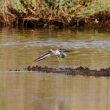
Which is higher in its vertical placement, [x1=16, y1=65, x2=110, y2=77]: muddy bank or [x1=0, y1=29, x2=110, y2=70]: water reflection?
[x1=16, y1=65, x2=110, y2=77]: muddy bank

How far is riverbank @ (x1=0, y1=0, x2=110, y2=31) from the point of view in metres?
27.9

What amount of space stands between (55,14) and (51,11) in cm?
20

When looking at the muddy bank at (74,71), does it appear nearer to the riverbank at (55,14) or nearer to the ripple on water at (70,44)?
the ripple on water at (70,44)

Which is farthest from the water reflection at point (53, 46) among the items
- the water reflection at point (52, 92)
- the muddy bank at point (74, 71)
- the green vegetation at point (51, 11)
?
the water reflection at point (52, 92)

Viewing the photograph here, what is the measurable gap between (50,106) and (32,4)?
17.2 m

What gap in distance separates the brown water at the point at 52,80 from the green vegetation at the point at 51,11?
492 cm

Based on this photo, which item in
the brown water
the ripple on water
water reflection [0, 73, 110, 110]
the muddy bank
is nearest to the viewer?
water reflection [0, 73, 110, 110]

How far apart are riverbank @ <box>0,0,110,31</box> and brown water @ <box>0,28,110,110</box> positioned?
4.95 m

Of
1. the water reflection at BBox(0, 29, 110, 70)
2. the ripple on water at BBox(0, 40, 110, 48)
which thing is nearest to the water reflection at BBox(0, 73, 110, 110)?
the water reflection at BBox(0, 29, 110, 70)

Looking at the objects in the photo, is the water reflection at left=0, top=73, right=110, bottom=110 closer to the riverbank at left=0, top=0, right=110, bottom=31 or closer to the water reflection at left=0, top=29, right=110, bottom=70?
the water reflection at left=0, top=29, right=110, bottom=70

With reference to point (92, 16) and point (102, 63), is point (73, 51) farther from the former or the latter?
point (92, 16)

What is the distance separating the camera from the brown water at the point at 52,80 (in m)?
11.6

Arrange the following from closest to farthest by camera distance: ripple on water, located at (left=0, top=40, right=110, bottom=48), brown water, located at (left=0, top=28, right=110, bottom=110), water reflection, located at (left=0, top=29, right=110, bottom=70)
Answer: brown water, located at (left=0, top=28, right=110, bottom=110) < water reflection, located at (left=0, top=29, right=110, bottom=70) < ripple on water, located at (left=0, top=40, right=110, bottom=48)

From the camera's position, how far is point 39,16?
28469mm
